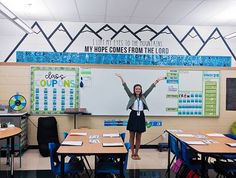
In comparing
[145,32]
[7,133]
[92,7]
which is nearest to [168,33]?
[145,32]

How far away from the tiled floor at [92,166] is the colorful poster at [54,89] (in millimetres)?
1071

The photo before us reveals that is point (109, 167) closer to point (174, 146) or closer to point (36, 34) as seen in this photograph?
point (174, 146)

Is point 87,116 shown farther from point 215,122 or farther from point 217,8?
point 217,8

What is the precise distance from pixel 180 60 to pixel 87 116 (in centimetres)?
262

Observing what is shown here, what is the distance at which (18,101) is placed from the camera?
6.34 m

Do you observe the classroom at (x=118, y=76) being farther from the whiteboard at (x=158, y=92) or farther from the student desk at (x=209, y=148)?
the student desk at (x=209, y=148)

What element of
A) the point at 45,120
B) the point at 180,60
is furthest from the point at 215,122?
the point at 45,120

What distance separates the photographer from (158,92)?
6691 mm

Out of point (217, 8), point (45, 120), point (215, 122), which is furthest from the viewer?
point (215, 122)

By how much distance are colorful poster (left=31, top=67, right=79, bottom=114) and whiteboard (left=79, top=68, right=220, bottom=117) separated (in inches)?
15.7

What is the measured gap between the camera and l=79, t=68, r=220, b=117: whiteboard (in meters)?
6.59

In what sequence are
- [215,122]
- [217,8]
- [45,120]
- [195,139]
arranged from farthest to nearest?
[215,122]
[45,120]
[217,8]
[195,139]

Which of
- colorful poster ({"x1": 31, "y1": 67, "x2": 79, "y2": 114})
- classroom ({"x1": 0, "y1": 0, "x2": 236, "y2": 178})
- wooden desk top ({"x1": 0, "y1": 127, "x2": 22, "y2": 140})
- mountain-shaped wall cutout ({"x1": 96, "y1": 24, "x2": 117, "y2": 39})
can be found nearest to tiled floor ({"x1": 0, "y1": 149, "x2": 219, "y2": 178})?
classroom ({"x1": 0, "y1": 0, "x2": 236, "y2": 178})

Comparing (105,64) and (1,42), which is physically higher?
(1,42)
